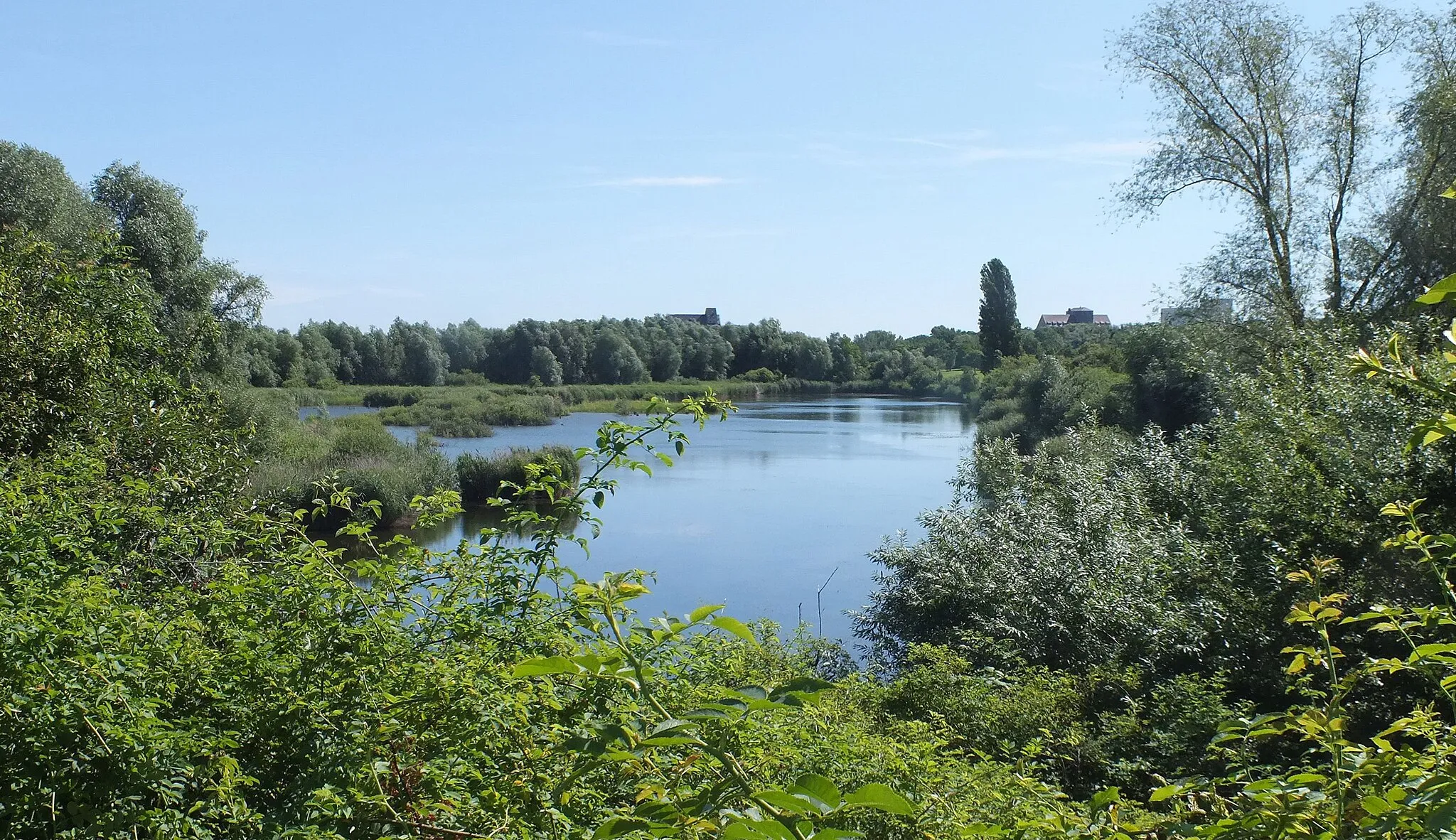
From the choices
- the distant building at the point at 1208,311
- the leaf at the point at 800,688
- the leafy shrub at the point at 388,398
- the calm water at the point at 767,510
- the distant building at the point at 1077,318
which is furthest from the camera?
the distant building at the point at 1077,318

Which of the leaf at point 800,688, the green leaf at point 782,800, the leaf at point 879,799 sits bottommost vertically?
the green leaf at point 782,800

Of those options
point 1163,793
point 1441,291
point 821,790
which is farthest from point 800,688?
point 1441,291

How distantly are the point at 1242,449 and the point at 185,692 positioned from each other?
7.82 m

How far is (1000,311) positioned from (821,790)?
154 ft

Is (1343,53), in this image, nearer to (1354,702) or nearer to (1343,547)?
(1343,547)

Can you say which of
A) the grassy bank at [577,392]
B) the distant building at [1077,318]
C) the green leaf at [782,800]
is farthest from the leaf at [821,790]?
the distant building at [1077,318]

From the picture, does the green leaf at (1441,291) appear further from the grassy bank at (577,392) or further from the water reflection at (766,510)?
the grassy bank at (577,392)

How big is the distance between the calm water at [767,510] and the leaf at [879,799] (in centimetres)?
695

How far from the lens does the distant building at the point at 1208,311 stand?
15.1 metres

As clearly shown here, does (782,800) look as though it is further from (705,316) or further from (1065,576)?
(705,316)

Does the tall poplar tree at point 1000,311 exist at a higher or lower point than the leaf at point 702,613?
higher

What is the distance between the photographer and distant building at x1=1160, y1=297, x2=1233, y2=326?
15.1m

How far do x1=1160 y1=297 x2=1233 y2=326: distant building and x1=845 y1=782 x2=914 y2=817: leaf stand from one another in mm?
16195

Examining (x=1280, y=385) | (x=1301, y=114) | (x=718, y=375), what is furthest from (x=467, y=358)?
(x=1280, y=385)
